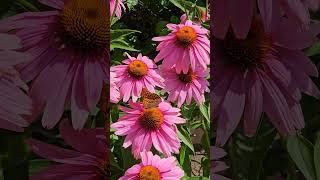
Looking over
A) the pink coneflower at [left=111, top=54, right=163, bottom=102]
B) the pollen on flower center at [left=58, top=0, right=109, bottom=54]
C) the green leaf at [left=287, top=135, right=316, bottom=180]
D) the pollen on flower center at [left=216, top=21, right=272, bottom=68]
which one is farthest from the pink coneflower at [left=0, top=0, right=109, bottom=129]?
the green leaf at [left=287, top=135, right=316, bottom=180]

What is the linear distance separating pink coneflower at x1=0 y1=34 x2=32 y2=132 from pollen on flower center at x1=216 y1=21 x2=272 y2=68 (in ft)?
1.17

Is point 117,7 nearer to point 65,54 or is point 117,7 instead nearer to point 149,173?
point 65,54

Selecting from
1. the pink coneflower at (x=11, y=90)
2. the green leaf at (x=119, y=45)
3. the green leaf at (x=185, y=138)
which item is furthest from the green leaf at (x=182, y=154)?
the pink coneflower at (x=11, y=90)

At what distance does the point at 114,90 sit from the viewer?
1.07m

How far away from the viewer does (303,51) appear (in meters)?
1.03

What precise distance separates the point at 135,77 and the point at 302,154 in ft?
1.15

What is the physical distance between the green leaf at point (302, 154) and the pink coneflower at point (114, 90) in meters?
0.33

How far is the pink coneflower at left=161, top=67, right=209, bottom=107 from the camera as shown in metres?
1.12

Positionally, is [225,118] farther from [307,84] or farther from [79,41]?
[79,41]

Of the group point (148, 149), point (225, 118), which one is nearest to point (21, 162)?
point (148, 149)

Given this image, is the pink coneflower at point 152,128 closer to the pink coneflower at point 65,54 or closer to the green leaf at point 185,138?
the green leaf at point 185,138

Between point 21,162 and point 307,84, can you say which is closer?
point 21,162

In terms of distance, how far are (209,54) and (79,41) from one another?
27 centimetres

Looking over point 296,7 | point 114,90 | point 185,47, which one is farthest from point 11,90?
point 296,7
